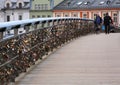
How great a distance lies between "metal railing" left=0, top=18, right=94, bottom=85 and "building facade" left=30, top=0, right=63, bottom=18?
8480cm

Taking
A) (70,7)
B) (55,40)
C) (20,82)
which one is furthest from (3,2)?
(20,82)

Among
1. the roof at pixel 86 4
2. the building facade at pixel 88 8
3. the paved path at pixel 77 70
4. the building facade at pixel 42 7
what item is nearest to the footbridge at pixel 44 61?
the paved path at pixel 77 70

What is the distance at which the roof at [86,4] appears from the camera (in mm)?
95562

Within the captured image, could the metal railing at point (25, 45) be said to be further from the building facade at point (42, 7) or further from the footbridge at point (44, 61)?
the building facade at point (42, 7)

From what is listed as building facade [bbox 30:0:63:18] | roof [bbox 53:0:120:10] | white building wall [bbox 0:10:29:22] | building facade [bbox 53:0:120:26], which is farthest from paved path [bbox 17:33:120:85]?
white building wall [bbox 0:10:29:22]

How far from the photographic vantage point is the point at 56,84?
31.9 feet

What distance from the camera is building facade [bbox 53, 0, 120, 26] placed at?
95.2 meters

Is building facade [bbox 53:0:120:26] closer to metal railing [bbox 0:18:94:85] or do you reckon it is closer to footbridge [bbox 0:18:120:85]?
metal railing [bbox 0:18:94:85]

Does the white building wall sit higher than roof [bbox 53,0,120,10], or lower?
lower

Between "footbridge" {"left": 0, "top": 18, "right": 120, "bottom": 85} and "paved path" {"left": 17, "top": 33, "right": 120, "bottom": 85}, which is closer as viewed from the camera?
"footbridge" {"left": 0, "top": 18, "right": 120, "bottom": 85}

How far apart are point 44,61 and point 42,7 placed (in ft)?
298

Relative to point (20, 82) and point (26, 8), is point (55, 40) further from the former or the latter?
point (26, 8)

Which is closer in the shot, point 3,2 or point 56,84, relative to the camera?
point 56,84

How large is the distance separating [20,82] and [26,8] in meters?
96.4
